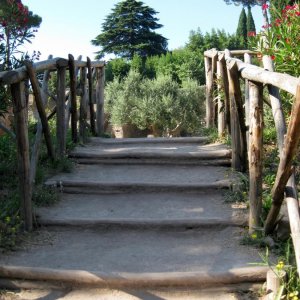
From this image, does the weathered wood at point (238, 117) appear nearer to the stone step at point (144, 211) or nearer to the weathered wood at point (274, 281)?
the stone step at point (144, 211)

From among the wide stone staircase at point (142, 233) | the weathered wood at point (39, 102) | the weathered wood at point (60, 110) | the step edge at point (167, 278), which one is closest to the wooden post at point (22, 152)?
the wide stone staircase at point (142, 233)

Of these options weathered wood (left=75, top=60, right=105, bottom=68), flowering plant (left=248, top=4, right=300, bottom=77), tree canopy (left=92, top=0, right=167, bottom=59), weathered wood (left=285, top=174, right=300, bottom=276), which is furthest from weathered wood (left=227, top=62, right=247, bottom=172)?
tree canopy (left=92, top=0, right=167, bottom=59)

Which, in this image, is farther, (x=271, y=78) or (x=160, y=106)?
(x=160, y=106)

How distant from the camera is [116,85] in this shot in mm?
13867

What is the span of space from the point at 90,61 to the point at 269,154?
11.0 feet

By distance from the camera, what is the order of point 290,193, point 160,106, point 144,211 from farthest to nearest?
point 160,106, point 144,211, point 290,193

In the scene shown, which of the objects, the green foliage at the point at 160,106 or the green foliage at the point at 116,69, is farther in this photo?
the green foliage at the point at 116,69

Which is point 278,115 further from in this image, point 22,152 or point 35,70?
point 35,70

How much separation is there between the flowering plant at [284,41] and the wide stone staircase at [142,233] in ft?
3.96

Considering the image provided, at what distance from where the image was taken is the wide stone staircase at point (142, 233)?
10.8 ft

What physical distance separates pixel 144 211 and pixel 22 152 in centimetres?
122

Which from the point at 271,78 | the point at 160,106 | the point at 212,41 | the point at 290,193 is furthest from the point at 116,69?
the point at 290,193

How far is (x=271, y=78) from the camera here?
3.28 meters

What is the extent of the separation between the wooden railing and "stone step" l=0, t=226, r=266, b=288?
0.48 m
